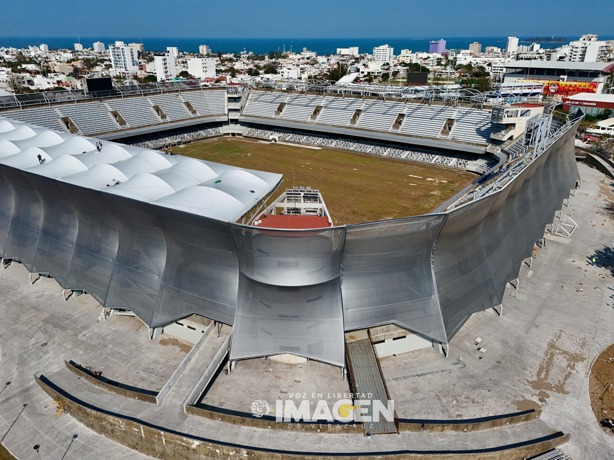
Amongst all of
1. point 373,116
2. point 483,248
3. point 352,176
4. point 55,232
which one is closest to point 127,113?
point 352,176

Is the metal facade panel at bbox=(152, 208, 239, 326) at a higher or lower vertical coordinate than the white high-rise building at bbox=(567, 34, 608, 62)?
lower

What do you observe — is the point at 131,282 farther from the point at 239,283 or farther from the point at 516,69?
the point at 516,69

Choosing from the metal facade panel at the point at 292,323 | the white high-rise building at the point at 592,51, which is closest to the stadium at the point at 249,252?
the metal facade panel at the point at 292,323

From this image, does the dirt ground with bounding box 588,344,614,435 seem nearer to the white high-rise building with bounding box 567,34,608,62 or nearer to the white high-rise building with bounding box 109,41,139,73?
the white high-rise building with bounding box 567,34,608,62

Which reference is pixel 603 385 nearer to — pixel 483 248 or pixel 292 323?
pixel 483 248

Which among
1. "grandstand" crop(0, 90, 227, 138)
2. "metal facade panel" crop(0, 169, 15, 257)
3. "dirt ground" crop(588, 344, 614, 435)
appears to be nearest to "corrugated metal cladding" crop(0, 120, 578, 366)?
"metal facade panel" crop(0, 169, 15, 257)

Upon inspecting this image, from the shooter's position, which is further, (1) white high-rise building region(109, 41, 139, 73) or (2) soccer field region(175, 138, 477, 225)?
(1) white high-rise building region(109, 41, 139, 73)

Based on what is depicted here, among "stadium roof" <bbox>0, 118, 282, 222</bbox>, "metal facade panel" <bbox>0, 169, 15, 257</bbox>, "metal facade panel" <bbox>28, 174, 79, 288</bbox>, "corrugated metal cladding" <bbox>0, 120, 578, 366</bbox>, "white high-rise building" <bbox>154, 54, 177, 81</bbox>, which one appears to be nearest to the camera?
"corrugated metal cladding" <bbox>0, 120, 578, 366</bbox>
